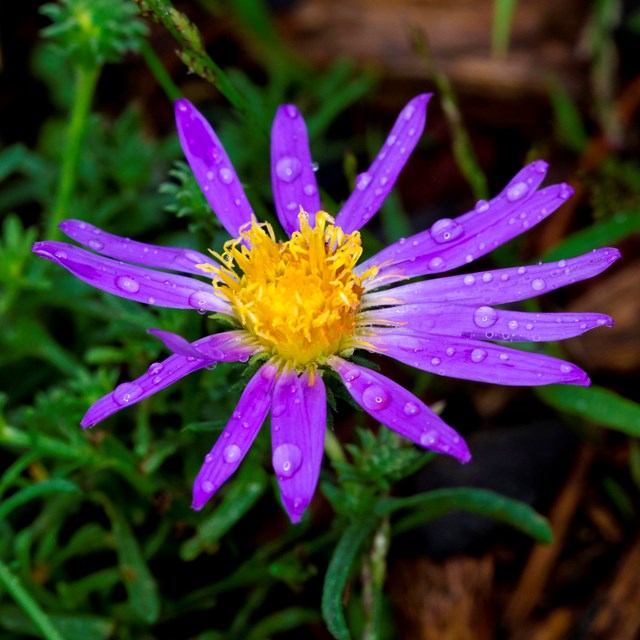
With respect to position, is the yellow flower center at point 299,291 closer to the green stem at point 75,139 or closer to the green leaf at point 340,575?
the green leaf at point 340,575

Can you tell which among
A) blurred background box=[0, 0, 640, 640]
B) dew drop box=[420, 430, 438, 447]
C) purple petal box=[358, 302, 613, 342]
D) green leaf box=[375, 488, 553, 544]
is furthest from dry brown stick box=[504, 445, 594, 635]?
dew drop box=[420, 430, 438, 447]

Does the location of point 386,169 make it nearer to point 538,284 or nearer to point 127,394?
point 538,284

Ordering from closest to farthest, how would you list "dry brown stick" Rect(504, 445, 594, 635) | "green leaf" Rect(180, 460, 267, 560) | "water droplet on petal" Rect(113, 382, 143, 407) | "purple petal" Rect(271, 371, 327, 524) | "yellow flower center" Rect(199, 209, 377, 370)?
"purple petal" Rect(271, 371, 327, 524), "water droplet on petal" Rect(113, 382, 143, 407), "yellow flower center" Rect(199, 209, 377, 370), "green leaf" Rect(180, 460, 267, 560), "dry brown stick" Rect(504, 445, 594, 635)

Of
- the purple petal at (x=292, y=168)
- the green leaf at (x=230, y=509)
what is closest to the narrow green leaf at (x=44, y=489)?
the green leaf at (x=230, y=509)

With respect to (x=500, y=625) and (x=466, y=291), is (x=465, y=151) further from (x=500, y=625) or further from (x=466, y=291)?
(x=500, y=625)

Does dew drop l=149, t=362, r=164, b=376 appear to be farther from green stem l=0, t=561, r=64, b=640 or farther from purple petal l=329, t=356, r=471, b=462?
green stem l=0, t=561, r=64, b=640

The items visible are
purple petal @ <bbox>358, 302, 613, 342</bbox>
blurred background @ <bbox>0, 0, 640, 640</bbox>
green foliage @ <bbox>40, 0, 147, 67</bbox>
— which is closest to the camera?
purple petal @ <bbox>358, 302, 613, 342</bbox>
